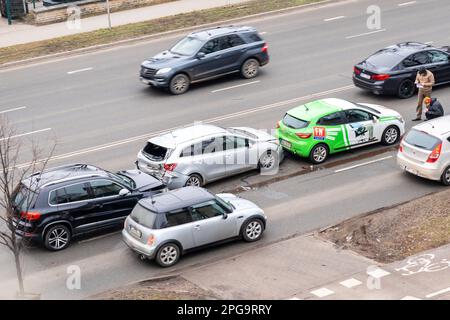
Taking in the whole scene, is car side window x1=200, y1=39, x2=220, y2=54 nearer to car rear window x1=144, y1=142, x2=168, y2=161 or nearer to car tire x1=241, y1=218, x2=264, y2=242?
car rear window x1=144, y1=142, x2=168, y2=161

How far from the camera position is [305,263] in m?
17.9

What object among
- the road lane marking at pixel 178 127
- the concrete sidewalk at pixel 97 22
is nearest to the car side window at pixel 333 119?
the road lane marking at pixel 178 127

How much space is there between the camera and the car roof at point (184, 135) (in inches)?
862

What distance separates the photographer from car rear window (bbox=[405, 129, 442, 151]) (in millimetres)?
21547

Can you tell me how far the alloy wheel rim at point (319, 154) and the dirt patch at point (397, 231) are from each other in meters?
3.48

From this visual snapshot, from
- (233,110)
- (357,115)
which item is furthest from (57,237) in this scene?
(233,110)

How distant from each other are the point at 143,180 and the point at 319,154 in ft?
17.5

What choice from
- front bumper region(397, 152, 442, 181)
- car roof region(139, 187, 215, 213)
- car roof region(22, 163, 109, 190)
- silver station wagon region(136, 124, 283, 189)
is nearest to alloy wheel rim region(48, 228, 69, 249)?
car roof region(22, 163, 109, 190)

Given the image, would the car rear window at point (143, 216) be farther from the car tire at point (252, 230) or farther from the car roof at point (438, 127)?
the car roof at point (438, 127)

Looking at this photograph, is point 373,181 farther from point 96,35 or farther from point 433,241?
point 96,35

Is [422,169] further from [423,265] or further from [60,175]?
[60,175]

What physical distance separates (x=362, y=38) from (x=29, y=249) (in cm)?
1942

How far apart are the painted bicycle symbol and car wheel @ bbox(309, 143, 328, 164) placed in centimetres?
614
